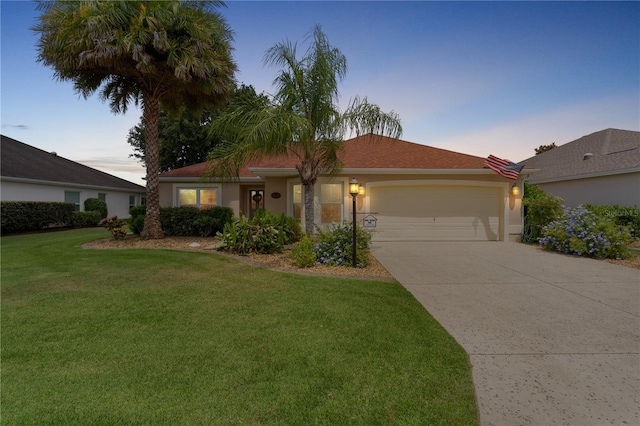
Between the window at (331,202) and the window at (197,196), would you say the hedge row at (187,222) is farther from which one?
the window at (331,202)

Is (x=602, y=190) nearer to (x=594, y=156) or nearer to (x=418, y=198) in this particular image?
(x=594, y=156)

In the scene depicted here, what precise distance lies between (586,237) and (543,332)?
23.1ft

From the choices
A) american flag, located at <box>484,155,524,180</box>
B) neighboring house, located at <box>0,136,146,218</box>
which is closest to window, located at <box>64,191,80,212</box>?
neighboring house, located at <box>0,136,146,218</box>

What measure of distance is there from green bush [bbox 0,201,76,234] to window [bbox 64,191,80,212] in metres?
1.80

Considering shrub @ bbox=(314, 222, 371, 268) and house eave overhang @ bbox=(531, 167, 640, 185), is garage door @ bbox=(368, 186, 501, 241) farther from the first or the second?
house eave overhang @ bbox=(531, 167, 640, 185)

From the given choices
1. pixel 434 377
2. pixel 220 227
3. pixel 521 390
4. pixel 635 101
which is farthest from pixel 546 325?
pixel 635 101

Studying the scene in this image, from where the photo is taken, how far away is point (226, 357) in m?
2.80

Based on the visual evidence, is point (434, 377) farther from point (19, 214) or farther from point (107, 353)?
point (19, 214)

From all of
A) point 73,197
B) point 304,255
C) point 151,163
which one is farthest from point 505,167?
point 73,197

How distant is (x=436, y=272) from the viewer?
641 cm

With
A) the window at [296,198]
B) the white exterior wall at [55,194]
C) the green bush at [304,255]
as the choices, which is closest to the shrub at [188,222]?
the window at [296,198]

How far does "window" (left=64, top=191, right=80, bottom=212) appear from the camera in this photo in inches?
647

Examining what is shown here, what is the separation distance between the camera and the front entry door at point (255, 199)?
50.8 feet

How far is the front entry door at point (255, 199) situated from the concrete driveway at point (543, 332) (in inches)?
392
